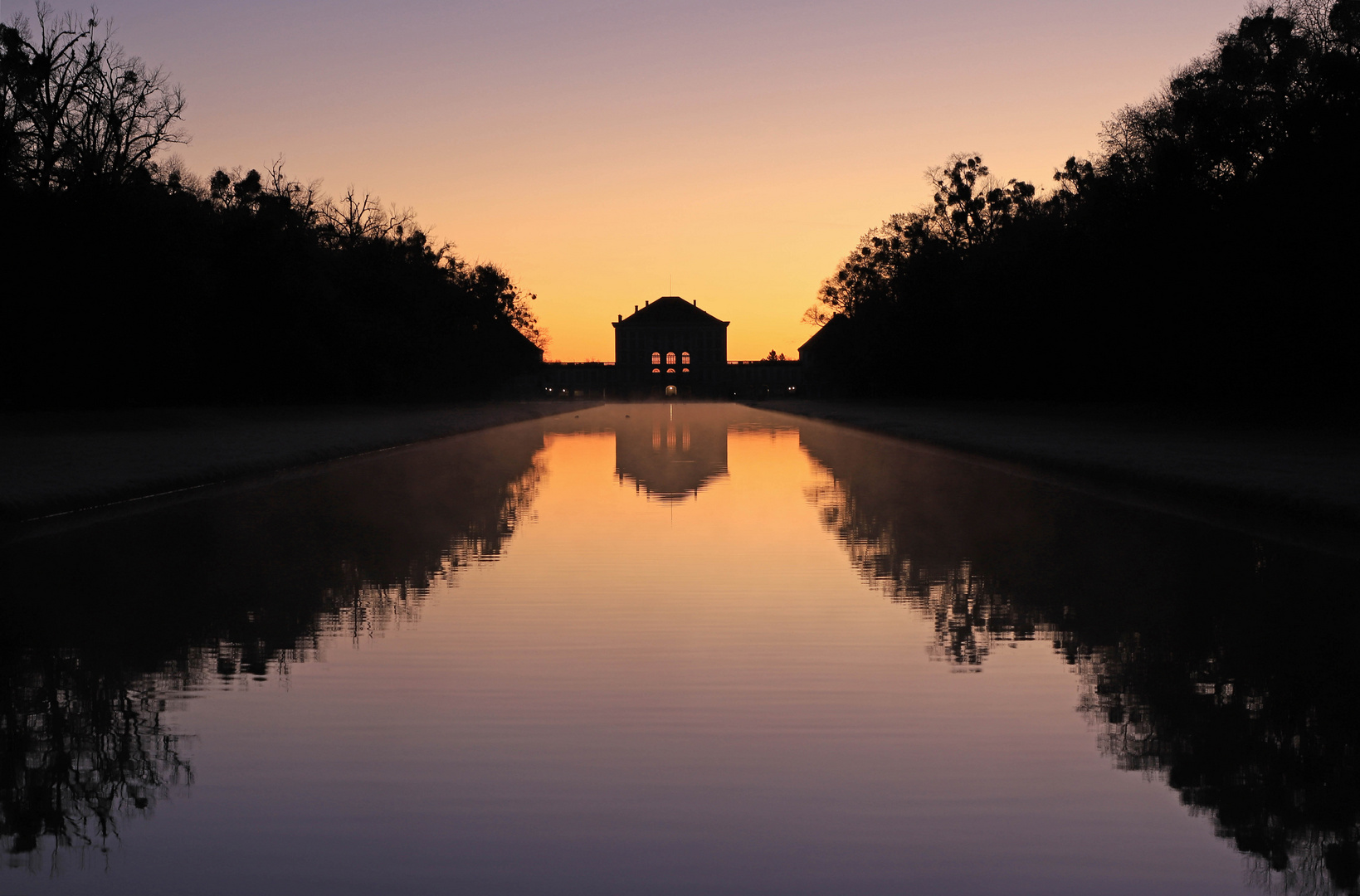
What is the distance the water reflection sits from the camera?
17.3 ft

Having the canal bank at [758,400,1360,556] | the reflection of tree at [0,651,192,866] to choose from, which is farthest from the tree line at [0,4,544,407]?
the reflection of tree at [0,651,192,866]

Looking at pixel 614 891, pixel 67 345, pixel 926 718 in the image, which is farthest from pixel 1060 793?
pixel 67 345

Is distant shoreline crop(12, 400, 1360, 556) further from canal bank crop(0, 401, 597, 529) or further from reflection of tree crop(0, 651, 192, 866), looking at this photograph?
reflection of tree crop(0, 651, 192, 866)

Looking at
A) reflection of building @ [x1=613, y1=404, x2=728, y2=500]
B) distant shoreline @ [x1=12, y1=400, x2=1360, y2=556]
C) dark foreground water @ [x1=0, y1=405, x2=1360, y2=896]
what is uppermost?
dark foreground water @ [x1=0, y1=405, x2=1360, y2=896]

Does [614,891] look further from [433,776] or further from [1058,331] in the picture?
[1058,331]

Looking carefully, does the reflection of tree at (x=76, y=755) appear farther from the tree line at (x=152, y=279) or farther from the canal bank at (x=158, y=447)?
the tree line at (x=152, y=279)

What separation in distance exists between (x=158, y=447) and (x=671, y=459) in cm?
1246

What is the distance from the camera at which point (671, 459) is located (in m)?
32.9

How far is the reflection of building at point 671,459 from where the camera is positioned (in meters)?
23.5

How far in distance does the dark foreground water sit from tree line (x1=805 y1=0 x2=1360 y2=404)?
32.0 metres

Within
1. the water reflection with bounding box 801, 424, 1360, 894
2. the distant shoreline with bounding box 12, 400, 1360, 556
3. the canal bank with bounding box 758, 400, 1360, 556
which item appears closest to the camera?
the water reflection with bounding box 801, 424, 1360, 894

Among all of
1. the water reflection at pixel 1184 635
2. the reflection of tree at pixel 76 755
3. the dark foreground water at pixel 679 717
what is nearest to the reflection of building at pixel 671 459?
the water reflection at pixel 1184 635

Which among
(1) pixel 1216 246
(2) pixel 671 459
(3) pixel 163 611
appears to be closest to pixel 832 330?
(1) pixel 1216 246

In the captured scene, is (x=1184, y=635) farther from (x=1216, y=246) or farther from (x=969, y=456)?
(x=1216, y=246)
